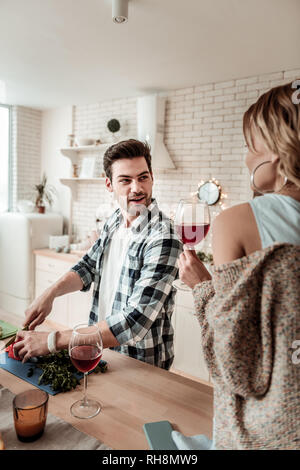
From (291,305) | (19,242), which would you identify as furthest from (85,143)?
(291,305)

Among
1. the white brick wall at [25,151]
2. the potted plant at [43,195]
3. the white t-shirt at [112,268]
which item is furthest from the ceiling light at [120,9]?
the white brick wall at [25,151]

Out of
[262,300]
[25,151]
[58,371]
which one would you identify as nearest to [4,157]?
[25,151]

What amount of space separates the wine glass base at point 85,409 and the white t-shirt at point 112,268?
69cm

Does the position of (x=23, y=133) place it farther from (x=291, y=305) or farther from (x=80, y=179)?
(x=291, y=305)

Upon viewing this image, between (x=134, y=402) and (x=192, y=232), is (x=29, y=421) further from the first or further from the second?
(x=192, y=232)

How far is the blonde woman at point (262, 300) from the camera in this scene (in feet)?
1.96

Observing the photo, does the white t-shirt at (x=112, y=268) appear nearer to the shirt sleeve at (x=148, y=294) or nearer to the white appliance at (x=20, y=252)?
the shirt sleeve at (x=148, y=294)

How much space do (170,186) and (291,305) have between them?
3.32m

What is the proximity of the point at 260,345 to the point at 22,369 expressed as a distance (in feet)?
2.85

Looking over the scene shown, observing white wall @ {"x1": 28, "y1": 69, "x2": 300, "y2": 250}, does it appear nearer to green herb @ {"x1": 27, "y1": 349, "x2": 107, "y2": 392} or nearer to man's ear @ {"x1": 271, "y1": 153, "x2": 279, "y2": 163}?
green herb @ {"x1": 27, "y1": 349, "x2": 107, "y2": 392}

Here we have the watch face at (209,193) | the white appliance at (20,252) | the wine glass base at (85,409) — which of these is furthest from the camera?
the white appliance at (20,252)

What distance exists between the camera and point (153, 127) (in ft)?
12.0

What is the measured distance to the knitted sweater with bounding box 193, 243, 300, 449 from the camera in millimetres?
594

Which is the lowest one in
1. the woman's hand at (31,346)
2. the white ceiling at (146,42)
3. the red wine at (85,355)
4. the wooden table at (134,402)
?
the wooden table at (134,402)
